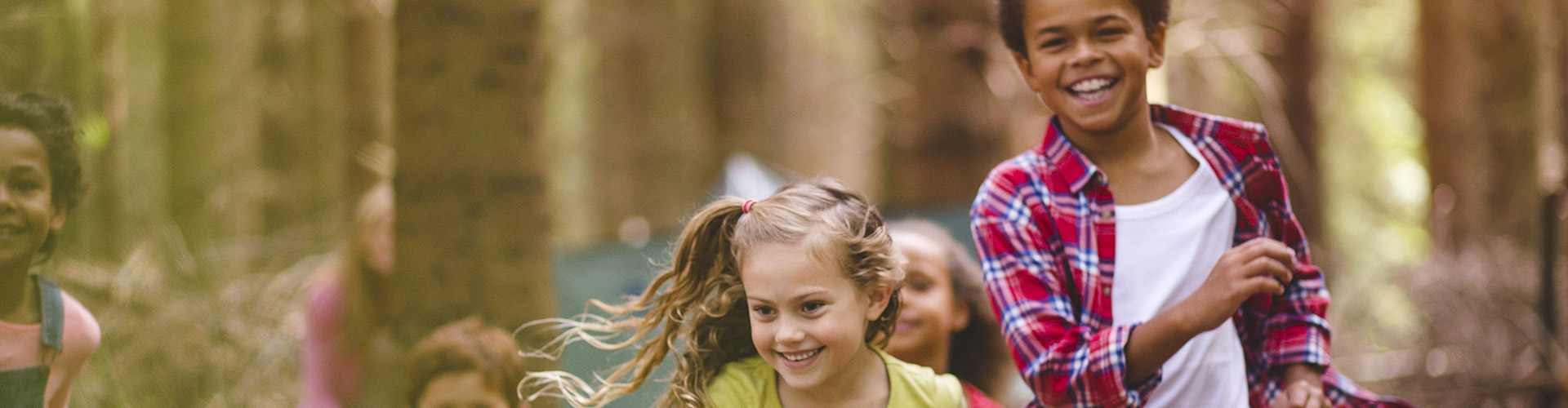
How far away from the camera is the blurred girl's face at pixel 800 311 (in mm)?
1568

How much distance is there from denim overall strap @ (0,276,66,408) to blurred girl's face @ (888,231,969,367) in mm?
1356

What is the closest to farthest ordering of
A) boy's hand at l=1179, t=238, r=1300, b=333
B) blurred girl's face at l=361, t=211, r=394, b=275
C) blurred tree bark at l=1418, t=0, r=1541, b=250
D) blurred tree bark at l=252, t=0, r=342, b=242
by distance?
boy's hand at l=1179, t=238, r=1300, b=333
blurred girl's face at l=361, t=211, r=394, b=275
blurred tree bark at l=1418, t=0, r=1541, b=250
blurred tree bark at l=252, t=0, r=342, b=242

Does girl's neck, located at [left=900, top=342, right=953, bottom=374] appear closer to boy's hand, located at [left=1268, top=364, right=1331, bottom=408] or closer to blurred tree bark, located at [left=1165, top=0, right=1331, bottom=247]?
boy's hand, located at [left=1268, top=364, right=1331, bottom=408]

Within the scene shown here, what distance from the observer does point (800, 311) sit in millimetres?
1582

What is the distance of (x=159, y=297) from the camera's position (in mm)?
3670

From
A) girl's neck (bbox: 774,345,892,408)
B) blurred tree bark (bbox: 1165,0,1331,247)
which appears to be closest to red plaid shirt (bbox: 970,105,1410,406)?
girl's neck (bbox: 774,345,892,408)

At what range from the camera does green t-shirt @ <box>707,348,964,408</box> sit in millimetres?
1688

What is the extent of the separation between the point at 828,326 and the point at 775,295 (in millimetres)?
84

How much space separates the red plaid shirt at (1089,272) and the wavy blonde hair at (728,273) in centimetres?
17

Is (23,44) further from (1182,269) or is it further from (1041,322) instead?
(1182,269)

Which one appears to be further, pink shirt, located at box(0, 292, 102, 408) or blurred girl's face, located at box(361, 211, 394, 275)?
A: blurred girl's face, located at box(361, 211, 394, 275)

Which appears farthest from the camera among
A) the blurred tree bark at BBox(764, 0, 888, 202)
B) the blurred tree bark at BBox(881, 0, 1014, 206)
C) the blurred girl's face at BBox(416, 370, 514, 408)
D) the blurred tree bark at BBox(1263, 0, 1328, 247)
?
the blurred tree bark at BBox(764, 0, 888, 202)

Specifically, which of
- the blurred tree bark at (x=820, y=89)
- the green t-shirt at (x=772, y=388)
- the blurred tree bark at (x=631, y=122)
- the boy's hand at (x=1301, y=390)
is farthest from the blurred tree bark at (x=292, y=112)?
the boy's hand at (x=1301, y=390)

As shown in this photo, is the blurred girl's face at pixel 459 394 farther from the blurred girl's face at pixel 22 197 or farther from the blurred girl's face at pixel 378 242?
the blurred girl's face at pixel 378 242
